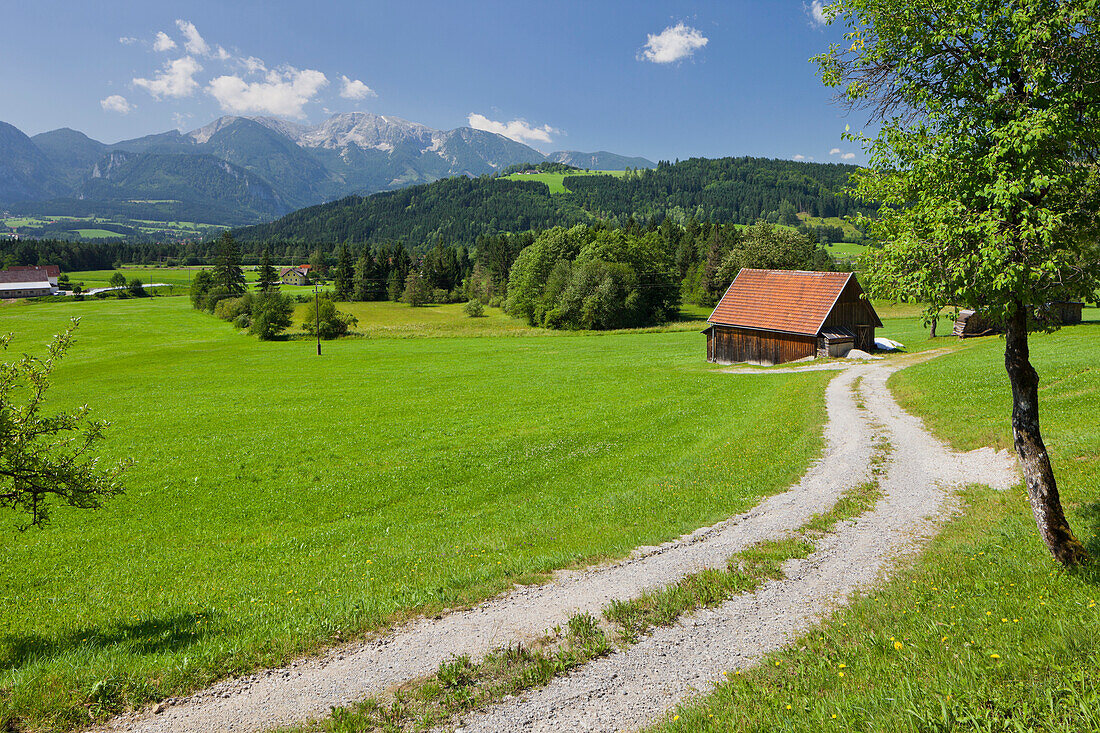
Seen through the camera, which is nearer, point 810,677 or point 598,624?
point 810,677

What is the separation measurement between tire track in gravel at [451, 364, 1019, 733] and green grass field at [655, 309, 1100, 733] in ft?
1.79

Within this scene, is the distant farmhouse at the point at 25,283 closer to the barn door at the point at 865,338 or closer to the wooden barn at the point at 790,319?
the wooden barn at the point at 790,319

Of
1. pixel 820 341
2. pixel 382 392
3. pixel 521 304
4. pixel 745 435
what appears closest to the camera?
pixel 745 435

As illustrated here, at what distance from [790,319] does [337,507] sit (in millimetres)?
46148

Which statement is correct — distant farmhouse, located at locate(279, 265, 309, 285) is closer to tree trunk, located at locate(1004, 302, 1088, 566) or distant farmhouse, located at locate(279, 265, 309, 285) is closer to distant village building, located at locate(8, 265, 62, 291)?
distant village building, located at locate(8, 265, 62, 291)

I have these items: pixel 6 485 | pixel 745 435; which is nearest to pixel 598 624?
pixel 6 485

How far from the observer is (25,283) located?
149m

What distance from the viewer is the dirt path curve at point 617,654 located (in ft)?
24.1

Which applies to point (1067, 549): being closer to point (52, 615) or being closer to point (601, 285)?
point (52, 615)

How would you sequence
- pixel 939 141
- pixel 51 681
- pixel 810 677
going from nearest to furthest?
pixel 810 677 → pixel 51 681 → pixel 939 141

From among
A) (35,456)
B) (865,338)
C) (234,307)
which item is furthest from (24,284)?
(865,338)

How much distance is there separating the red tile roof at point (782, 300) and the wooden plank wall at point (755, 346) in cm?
94

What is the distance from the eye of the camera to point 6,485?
9906 millimetres

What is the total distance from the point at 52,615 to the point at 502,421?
21.8m
